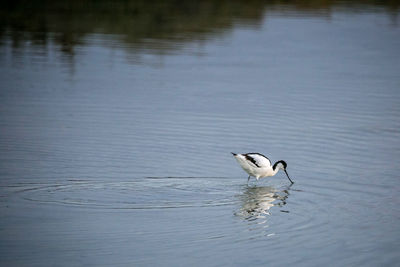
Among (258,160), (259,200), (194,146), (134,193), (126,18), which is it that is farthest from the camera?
(126,18)

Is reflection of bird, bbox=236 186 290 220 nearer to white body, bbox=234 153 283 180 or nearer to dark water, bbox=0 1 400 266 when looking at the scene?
dark water, bbox=0 1 400 266

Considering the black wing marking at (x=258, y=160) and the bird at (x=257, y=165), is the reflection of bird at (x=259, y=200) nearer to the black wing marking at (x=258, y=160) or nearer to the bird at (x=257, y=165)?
the bird at (x=257, y=165)

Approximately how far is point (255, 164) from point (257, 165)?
36mm

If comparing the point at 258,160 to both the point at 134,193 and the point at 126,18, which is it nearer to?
the point at 134,193

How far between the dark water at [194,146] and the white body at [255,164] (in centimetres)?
22

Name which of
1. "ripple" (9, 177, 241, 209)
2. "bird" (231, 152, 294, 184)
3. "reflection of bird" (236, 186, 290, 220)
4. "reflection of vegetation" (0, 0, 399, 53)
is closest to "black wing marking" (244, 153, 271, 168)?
"bird" (231, 152, 294, 184)

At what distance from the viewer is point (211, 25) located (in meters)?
33.2

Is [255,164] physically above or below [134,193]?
above

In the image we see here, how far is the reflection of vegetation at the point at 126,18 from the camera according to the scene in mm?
29484

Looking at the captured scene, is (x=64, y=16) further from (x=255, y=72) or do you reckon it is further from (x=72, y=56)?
(x=255, y=72)

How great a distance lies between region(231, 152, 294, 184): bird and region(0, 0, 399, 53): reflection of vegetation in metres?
14.6

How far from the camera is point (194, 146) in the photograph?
47.6ft

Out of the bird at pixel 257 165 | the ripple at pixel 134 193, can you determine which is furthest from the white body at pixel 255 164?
the ripple at pixel 134 193

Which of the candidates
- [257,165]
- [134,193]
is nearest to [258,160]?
[257,165]
